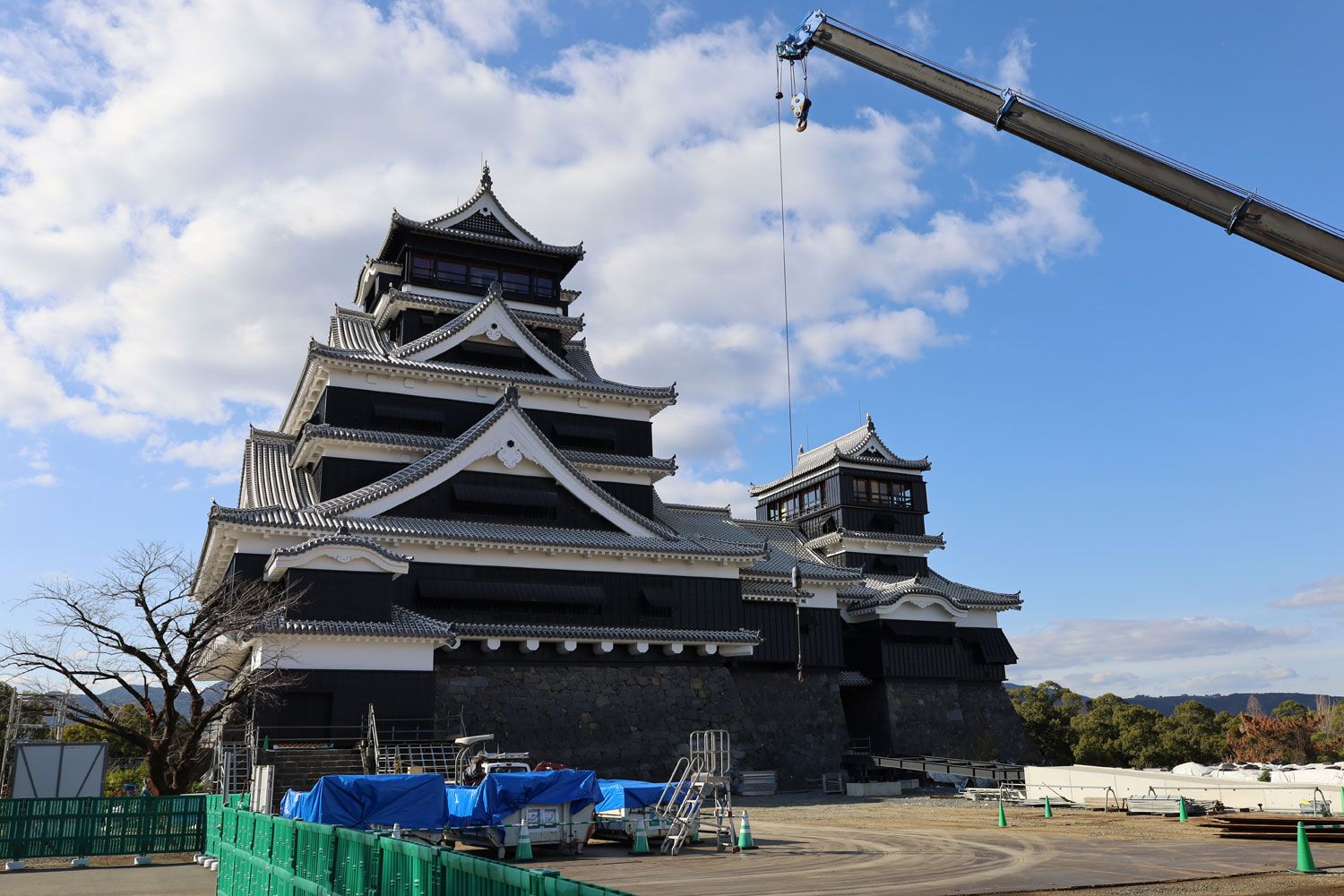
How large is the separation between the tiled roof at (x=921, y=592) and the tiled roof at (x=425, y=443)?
1294 cm

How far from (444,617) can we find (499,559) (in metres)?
2.54

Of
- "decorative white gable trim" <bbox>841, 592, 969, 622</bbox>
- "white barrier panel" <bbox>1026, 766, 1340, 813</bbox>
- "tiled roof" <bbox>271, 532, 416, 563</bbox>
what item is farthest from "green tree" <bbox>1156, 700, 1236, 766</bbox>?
"tiled roof" <bbox>271, 532, 416, 563</bbox>

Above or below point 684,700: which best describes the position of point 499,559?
above

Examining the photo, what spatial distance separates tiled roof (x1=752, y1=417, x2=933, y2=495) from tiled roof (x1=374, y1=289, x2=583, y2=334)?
16656 millimetres

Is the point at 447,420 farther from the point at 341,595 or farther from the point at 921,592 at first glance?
the point at 921,592

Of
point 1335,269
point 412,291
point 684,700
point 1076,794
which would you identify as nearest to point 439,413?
point 412,291

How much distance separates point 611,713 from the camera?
107ft

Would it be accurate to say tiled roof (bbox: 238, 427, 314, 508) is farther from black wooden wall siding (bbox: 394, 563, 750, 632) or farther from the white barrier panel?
the white barrier panel

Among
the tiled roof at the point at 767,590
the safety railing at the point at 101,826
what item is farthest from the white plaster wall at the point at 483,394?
the safety railing at the point at 101,826

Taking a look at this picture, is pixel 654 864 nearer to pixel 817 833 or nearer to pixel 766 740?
pixel 817 833

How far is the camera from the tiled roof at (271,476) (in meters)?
33.1

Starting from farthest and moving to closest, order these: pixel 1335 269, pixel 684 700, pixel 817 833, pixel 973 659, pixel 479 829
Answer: pixel 973 659 < pixel 684 700 < pixel 817 833 < pixel 479 829 < pixel 1335 269

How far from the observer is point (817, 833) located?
23.3m

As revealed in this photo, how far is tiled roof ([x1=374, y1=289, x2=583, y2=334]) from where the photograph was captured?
127ft
